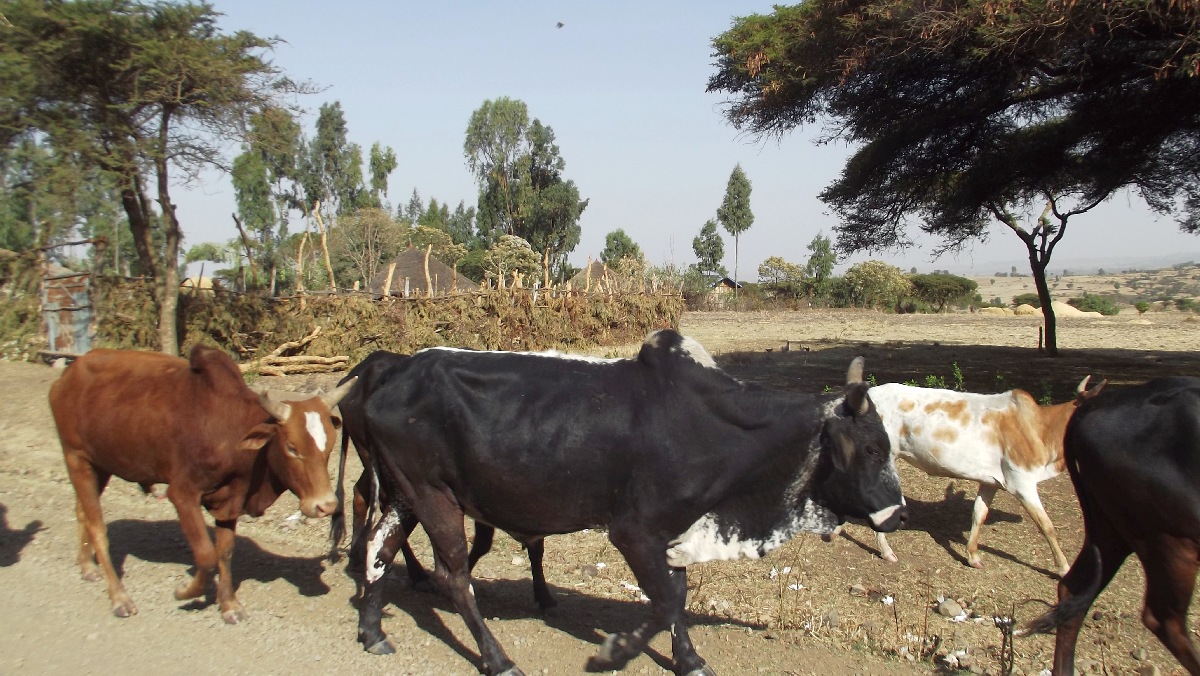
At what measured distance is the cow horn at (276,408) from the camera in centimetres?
593

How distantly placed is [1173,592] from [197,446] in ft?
19.0

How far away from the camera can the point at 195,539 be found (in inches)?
237

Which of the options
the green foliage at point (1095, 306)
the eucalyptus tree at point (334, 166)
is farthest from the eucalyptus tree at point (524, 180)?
the green foliage at point (1095, 306)

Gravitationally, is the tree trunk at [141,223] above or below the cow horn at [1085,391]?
above

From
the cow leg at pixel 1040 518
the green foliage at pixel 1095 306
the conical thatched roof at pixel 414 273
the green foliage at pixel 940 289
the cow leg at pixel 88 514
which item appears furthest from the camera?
the green foliage at pixel 940 289

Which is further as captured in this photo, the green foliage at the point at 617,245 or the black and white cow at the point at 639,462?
the green foliage at the point at 617,245

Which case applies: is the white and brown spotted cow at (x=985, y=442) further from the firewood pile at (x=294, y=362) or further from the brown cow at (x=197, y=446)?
the firewood pile at (x=294, y=362)

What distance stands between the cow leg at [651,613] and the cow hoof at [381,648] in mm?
1248

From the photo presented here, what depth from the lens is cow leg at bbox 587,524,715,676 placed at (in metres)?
5.01

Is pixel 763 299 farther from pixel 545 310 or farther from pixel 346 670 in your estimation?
pixel 346 670

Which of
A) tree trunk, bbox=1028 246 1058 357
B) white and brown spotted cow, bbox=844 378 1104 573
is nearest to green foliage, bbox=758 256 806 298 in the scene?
tree trunk, bbox=1028 246 1058 357

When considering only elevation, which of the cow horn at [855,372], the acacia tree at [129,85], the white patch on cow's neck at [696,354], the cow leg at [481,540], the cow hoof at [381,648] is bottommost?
the cow hoof at [381,648]

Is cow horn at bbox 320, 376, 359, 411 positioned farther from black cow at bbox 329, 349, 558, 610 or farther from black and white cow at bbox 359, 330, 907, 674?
black and white cow at bbox 359, 330, 907, 674

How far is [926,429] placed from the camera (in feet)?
27.2
